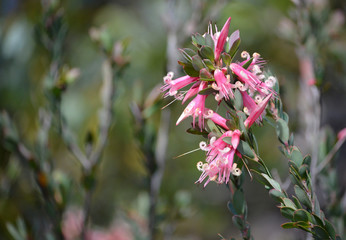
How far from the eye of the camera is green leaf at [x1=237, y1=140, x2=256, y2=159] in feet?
2.17

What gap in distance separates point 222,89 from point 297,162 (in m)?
0.17

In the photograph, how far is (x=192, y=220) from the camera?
104 inches

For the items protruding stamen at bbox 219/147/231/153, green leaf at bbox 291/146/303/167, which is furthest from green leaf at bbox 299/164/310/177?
protruding stamen at bbox 219/147/231/153

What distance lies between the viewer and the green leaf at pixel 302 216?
655mm

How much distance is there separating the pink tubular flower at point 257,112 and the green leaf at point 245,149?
0.09ft

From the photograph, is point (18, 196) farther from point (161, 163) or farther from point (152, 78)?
point (152, 78)

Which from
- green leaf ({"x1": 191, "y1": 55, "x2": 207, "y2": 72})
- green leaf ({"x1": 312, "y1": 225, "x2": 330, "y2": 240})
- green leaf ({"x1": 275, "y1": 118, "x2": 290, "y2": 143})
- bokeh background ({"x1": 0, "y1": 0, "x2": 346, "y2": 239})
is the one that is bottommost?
bokeh background ({"x1": 0, "y1": 0, "x2": 346, "y2": 239})

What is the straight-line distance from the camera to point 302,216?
659mm

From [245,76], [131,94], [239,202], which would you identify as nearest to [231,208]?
[239,202]

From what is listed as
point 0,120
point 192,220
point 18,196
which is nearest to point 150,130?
point 0,120

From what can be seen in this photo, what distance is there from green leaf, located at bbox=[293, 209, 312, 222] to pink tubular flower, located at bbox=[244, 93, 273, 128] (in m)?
0.15

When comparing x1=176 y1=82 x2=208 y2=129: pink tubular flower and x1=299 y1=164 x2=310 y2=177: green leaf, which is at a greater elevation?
x1=176 y1=82 x2=208 y2=129: pink tubular flower

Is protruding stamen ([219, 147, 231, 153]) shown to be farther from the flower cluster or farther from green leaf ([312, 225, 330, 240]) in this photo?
green leaf ([312, 225, 330, 240])

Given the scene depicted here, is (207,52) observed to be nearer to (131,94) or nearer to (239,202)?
(239,202)
